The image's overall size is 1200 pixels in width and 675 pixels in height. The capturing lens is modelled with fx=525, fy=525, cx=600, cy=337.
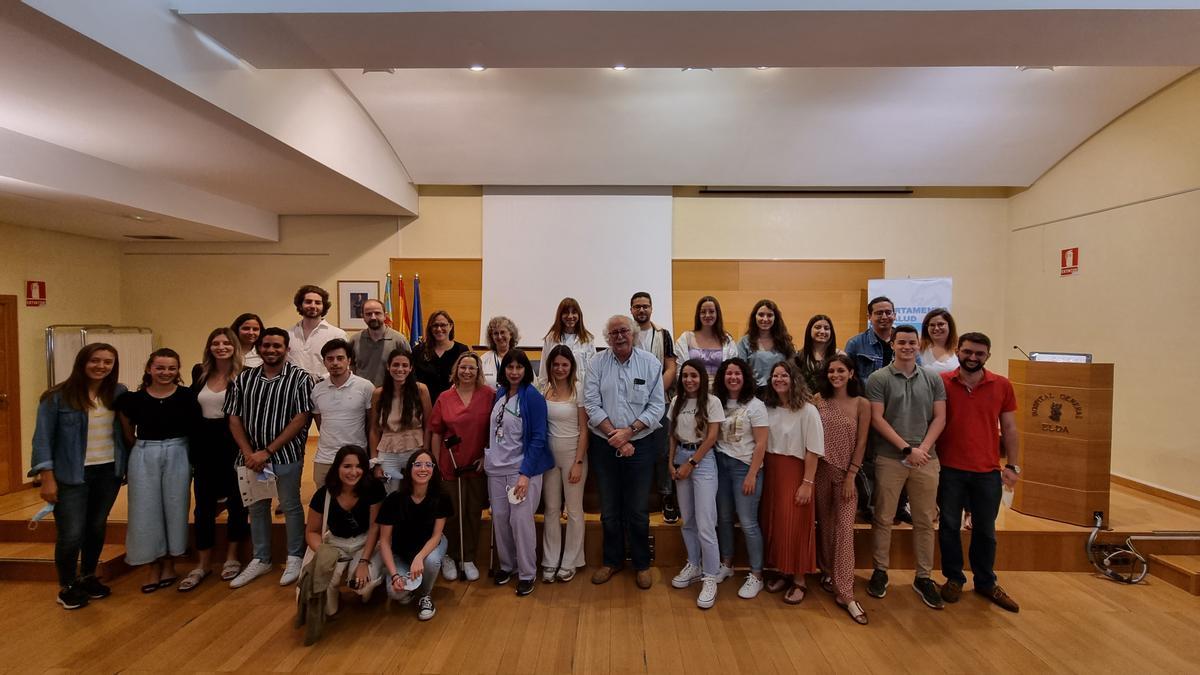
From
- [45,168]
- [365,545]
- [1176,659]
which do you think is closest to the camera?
[1176,659]

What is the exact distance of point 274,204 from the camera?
233 inches

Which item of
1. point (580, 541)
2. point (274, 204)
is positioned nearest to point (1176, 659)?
point (580, 541)

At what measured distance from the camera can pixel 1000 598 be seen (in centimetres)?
324

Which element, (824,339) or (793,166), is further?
(793,166)

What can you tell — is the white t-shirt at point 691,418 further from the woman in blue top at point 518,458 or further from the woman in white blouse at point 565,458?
the woman in blue top at point 518,458

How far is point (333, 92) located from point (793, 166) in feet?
15.7

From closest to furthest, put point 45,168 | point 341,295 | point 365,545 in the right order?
point 365,545
point 45,168
point 341,295

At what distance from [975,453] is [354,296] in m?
6.49

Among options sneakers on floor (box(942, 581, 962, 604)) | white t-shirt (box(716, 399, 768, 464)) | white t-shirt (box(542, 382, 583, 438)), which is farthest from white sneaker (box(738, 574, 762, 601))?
white t-shirt (box(542, 382, 583, 438))

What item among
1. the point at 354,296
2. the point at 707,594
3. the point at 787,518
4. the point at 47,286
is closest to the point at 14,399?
the point at 47,286

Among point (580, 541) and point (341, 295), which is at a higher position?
point (341, 295)

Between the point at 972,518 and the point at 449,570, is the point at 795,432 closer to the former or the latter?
the point at 972,518

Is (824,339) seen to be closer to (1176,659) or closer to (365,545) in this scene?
(1176,659)

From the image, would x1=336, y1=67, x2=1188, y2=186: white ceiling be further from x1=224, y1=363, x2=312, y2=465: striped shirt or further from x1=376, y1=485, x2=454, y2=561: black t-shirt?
x1=376, y1=485, x2=454, y2=561: black t-shirt
